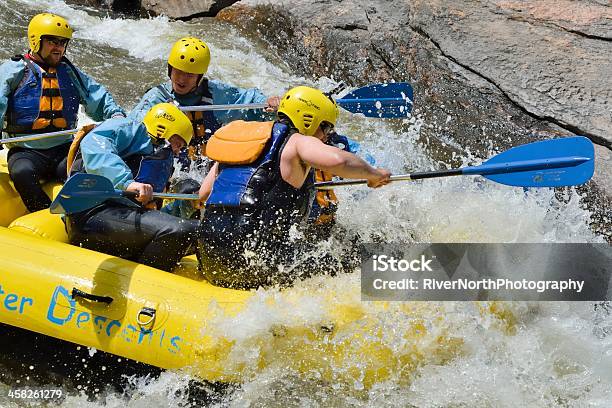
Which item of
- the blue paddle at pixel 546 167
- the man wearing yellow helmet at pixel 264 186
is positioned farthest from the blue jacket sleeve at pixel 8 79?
the blue paddle at pixel 546 167

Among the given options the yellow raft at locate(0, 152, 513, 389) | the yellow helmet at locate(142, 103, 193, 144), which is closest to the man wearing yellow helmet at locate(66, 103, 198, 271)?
the yellow helmet at locate(142, 103, 193, 144)

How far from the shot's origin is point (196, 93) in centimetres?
543

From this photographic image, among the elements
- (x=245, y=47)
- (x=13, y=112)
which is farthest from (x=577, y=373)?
A: (x=245, y=47)

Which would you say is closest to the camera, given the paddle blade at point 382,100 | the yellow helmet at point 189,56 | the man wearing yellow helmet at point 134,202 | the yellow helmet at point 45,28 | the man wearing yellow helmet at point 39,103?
the man wearing yellow helmet at point 134,202

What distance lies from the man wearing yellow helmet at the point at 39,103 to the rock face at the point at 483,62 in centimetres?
351

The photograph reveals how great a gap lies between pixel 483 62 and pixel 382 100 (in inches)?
81.9

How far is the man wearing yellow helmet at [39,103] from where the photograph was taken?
4754mm

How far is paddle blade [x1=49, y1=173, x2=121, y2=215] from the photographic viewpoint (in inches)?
154

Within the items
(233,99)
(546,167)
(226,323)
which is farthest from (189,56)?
(546,167)

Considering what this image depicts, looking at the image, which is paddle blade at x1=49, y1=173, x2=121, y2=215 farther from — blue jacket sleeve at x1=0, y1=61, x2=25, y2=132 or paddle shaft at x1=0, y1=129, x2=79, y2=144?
blue jacket sleeve at x1=0, y1=61, x2=25, y2=132

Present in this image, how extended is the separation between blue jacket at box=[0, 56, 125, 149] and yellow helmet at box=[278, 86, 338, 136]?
1.78 metres

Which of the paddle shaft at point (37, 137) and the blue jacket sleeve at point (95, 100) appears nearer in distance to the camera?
the paddle shaft at point (37, 137)

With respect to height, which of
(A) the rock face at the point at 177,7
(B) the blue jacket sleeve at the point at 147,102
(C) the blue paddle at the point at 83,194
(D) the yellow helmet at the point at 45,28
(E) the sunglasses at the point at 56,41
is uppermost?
(D) the yellow helmet at the point at 45,28

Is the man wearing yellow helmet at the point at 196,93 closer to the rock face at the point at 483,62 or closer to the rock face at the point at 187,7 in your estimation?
the rock face at the point at 483,62
